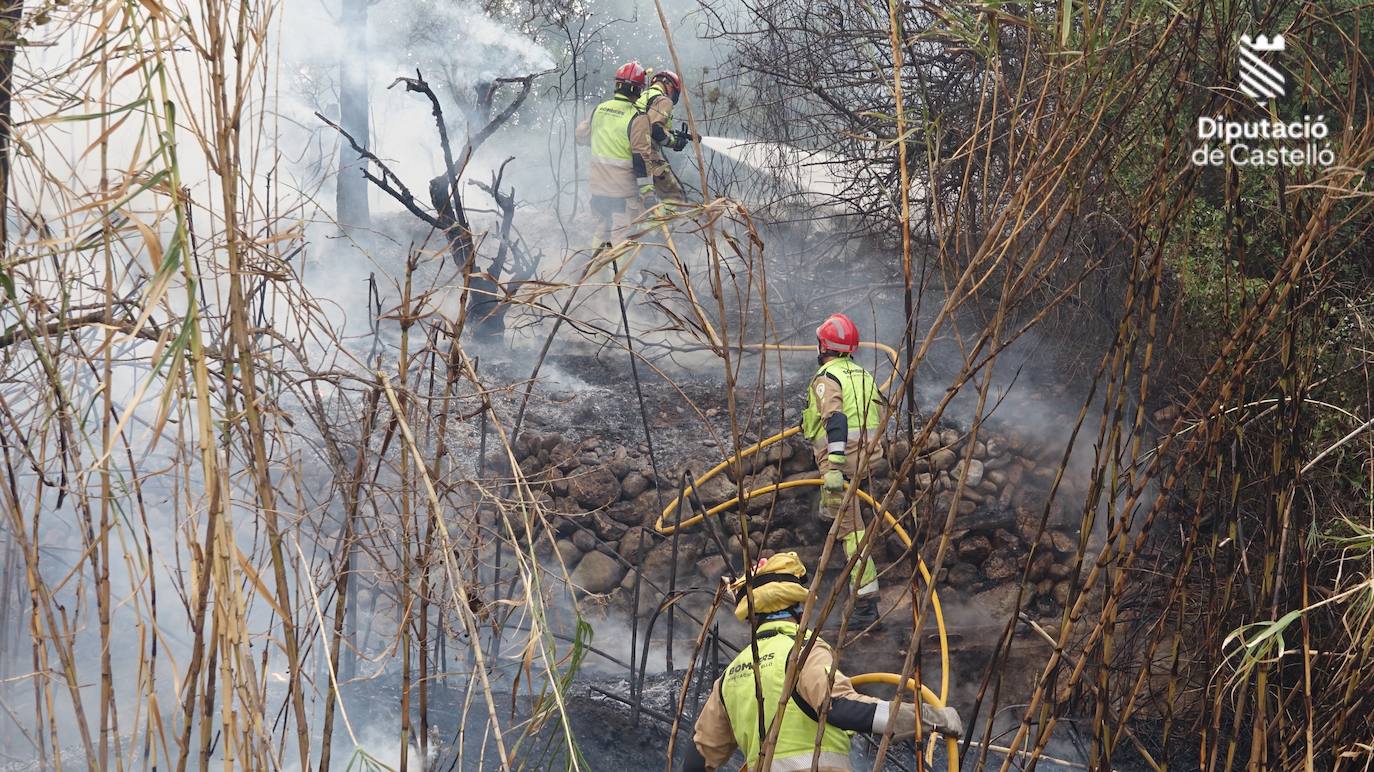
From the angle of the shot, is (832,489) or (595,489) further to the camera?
(595,489)

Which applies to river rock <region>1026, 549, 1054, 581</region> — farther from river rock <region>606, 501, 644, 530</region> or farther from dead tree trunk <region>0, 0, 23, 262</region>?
dead tree trunk <region>0, 0, 23, 262</region>

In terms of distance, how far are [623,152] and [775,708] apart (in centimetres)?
827

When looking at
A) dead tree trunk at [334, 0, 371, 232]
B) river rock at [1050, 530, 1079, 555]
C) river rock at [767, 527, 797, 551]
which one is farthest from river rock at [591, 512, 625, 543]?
dead tree trunk at [334, 0, 371, 232]

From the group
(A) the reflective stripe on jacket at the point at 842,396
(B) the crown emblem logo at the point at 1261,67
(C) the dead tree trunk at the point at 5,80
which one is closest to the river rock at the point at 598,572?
(A) the reflective stripe on jacket at the point at 842,396

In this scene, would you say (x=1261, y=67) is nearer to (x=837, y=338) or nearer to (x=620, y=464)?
(x=837, y=338)

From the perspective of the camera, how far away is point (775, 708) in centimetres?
469

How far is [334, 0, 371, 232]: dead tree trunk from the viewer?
47.3 feet

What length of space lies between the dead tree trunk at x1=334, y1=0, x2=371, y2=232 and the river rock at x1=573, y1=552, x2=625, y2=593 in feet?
22.9

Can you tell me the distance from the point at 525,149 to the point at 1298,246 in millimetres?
20214

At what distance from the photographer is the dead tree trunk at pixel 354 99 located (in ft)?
47.3

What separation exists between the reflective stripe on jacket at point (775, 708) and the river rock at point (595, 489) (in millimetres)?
4467

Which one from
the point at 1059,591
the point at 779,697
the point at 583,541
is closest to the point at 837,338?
the point at 583,541

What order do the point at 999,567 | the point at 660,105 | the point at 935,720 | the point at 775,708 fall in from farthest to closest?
the point at 660,105, the point at 999,567, the point at 775,708, the point at 935,720

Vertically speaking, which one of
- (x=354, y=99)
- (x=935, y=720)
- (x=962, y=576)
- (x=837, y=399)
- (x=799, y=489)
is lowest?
(x=962, y=576)
